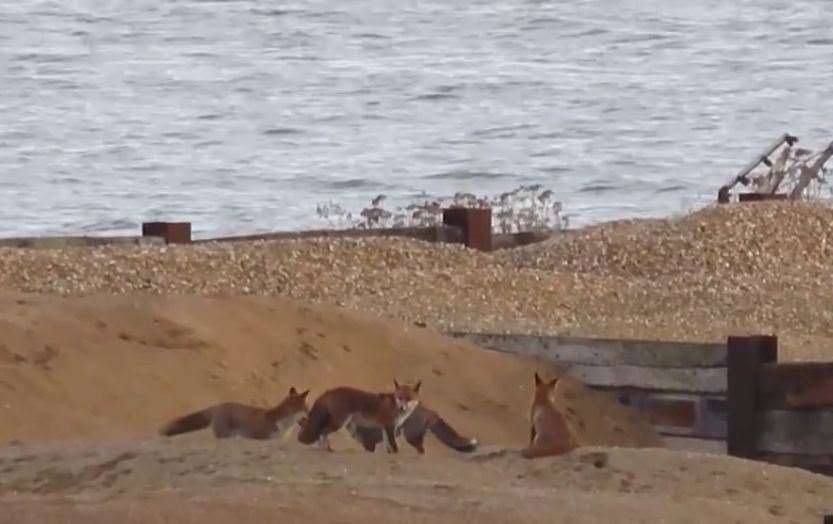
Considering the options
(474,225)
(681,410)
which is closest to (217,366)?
(681,410)

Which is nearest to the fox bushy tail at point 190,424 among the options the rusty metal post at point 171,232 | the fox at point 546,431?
the fox at point 546,431

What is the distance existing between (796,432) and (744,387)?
1.16ft

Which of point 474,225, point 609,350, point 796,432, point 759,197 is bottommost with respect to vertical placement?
point 796,432

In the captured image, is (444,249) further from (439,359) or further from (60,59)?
(60,59)

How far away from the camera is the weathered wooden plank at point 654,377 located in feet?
34.0

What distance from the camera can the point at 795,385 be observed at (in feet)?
31.9

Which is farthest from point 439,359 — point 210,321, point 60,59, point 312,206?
point 60,59

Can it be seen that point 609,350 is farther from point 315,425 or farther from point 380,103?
point 380,103

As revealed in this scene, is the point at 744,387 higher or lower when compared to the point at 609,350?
lower

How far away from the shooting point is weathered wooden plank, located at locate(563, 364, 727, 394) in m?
10.4

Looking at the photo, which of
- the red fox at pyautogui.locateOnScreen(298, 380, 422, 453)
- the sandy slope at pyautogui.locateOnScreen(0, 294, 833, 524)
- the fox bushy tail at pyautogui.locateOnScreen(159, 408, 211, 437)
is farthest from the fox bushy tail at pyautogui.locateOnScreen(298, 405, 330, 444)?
the fox bushy tail at pyautogui.locateOnScreen(159, 408, 211, 437)

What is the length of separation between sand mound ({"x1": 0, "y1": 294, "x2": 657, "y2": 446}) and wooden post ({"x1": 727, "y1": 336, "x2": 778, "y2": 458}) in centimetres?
72

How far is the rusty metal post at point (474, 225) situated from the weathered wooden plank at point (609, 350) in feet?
15.7

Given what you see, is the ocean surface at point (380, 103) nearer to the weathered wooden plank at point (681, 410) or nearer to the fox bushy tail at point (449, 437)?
the weathered wooden plank at point (681, 410)
